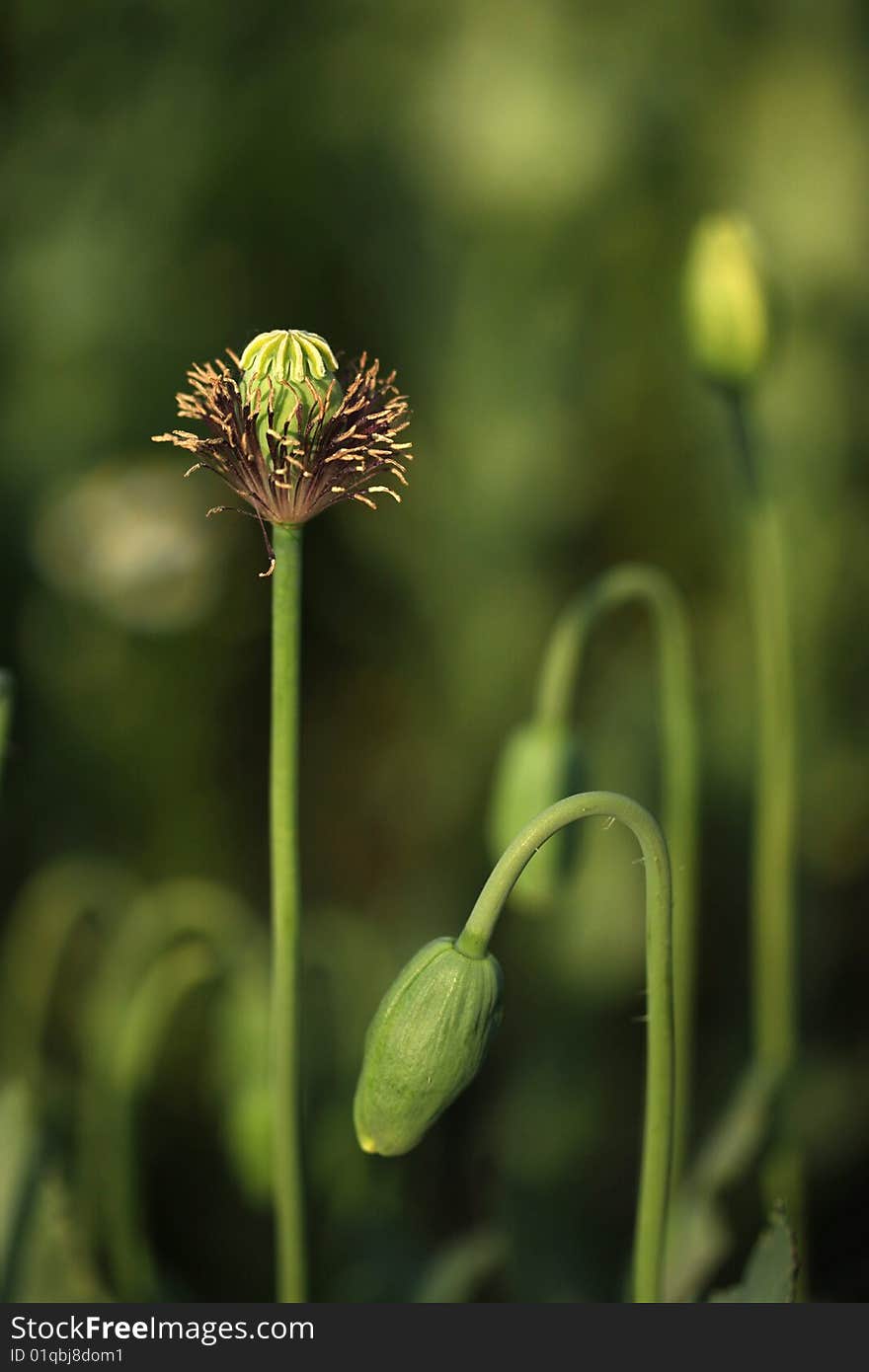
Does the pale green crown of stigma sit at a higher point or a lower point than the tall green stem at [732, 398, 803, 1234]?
higher

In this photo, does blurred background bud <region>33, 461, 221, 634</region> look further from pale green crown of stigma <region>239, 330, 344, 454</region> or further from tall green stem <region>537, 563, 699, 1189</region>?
pale green crown of stigma <region>239, 330, 344, 454</region>

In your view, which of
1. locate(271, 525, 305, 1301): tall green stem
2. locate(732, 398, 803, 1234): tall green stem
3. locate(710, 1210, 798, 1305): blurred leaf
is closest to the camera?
locate(271, 525, 305, 1301): tall green stem

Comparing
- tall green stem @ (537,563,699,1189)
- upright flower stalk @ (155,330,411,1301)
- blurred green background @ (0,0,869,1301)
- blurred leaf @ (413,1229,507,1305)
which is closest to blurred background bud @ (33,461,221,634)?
blurred green background @ (0,0,869,1301)

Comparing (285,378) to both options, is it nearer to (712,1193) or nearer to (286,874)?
(286,874)

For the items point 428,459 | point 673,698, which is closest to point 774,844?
point 673,698

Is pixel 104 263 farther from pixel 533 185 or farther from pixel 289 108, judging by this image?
pixel 533 185
